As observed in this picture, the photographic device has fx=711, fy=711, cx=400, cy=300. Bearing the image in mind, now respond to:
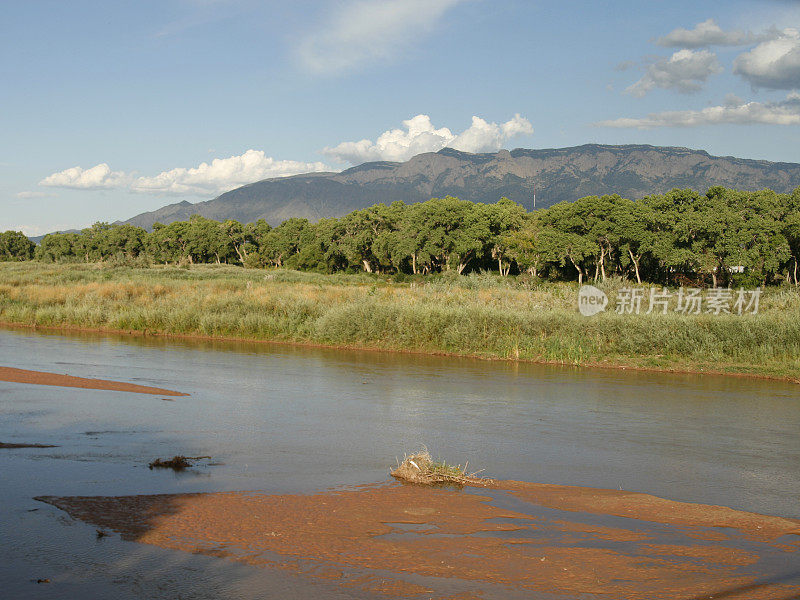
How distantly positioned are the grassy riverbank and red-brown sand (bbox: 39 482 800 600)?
15.0 metres

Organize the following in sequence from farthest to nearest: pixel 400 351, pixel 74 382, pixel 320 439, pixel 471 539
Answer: pixel 400 351 → pixel 74 382 → pixel 320 439 → pixel 471 539

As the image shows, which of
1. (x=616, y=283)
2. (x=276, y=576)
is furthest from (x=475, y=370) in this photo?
(x=616, y=283)

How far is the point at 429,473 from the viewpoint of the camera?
360 inches

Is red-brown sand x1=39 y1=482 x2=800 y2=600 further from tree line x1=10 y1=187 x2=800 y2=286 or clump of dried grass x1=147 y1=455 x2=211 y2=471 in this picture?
tree line x1=10 y1=187 x2=800 y2=286

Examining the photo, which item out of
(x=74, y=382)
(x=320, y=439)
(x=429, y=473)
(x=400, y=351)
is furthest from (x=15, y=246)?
(x=429, y=473)

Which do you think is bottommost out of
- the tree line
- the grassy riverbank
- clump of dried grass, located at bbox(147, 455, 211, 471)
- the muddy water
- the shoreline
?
the muddy water

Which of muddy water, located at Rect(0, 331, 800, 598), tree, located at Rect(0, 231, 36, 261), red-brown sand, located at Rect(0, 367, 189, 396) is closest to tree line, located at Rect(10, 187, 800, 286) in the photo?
muddy water, located at Rect(0, 331, 800, 598)

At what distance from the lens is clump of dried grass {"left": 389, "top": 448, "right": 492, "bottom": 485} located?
29.9 feet

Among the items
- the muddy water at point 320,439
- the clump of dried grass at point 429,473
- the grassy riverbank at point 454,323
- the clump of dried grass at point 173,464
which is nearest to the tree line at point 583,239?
the grassy riverbank at point 454,323

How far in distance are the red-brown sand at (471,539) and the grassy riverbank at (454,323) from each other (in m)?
15.0

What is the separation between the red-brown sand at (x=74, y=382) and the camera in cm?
1622

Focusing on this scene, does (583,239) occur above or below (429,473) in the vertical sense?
above

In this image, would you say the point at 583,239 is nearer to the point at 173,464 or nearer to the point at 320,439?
the point at 320,439

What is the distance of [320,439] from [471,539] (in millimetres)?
5085
